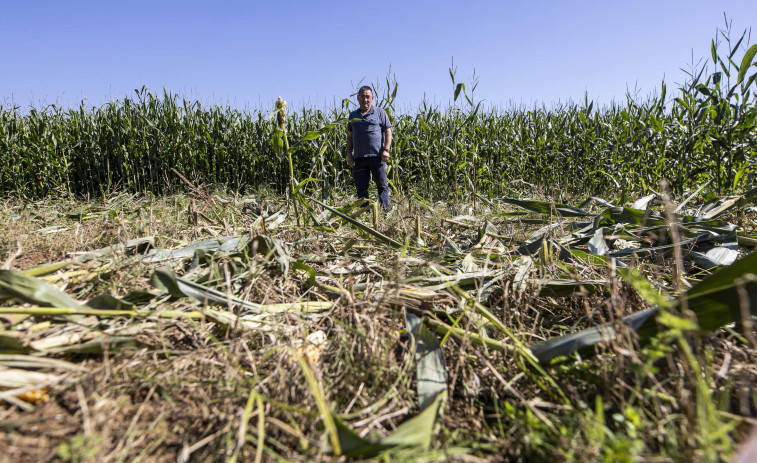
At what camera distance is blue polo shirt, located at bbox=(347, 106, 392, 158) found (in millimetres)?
5410

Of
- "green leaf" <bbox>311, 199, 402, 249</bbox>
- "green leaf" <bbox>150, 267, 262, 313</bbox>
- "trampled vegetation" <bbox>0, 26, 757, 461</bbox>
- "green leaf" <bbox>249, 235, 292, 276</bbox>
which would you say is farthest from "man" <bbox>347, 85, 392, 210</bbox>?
"green leaf" <bbox>150, 267, 262, 313</bbox>

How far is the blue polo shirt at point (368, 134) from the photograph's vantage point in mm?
5410

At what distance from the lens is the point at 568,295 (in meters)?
1.60

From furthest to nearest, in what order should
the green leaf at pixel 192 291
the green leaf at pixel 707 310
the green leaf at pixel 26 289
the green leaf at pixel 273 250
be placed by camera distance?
Answer: the green leaf at pixel 273 250 < the green leaf at pixel 192 291 < the green leaf at pixel 26 289 < the green leaf at pixel 707 310

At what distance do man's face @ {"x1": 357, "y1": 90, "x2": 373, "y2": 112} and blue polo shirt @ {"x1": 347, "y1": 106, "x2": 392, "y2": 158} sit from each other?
0.23ft

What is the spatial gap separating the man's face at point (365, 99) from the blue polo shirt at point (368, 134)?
0.23 feet

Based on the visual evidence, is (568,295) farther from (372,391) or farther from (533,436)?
(372,391)

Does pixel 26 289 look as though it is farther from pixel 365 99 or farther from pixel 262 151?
pixel 262 151

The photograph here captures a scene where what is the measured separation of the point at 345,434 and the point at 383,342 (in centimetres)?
46

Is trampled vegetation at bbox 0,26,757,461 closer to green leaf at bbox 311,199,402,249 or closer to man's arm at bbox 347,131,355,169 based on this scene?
green leaf at bbox 311,199,402,249

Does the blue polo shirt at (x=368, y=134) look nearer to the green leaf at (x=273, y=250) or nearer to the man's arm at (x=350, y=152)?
the man's arm at (x=350, y=152)

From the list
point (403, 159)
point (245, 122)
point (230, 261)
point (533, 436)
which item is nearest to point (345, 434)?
point (533, 436)

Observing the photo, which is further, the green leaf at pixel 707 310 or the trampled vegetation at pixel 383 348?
the green leaf at pixel 707 310

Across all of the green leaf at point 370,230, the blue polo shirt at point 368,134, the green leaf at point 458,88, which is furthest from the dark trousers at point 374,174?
the green leaf at point 370,230
